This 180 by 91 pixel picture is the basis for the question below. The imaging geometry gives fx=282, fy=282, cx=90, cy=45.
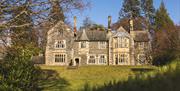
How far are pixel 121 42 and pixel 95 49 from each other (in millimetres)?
5982

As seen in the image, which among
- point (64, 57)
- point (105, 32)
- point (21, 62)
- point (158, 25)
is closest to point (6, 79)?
point (21, 62)

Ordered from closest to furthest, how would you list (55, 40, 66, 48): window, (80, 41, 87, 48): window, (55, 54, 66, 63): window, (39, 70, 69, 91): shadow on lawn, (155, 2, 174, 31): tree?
(39, 70, 69, 91): shadow on lawn, (55, 54, 66, 63): window, (55, 40, 66, 48): window, (80, 41, 87, 48): window, (155, 2, 174, 31): tree

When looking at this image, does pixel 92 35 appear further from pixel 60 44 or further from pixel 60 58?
pixel 60 58

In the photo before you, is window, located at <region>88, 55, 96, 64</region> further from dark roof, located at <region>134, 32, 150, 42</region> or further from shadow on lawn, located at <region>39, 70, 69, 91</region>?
shadow on lawn, located at <region>39, 70, 69, 91</region>

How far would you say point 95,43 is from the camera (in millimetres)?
62656

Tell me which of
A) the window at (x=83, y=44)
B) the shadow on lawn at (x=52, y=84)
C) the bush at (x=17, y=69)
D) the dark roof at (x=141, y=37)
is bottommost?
the shadow on lawn at (x=52, y=84)

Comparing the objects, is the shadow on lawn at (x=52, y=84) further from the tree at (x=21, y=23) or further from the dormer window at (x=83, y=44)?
the dormer window at (x=83, y=44)

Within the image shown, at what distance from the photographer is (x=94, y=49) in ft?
206

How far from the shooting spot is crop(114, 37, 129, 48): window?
203 feet

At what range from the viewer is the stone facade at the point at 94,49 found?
6097 cm

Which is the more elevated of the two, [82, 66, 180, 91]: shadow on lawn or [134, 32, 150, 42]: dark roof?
[134, 32, 150, 42]: dark roof

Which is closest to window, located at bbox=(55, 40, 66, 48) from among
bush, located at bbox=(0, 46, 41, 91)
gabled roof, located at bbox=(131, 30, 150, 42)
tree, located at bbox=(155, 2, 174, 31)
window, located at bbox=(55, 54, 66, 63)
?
window, located at bbox=(55, 54, 66, 63)

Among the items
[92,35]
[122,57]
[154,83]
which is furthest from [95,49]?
[154,83]

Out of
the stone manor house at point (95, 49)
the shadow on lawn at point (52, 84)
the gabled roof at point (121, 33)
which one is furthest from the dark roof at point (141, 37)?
the shadow on lawn at point (52, 84)
